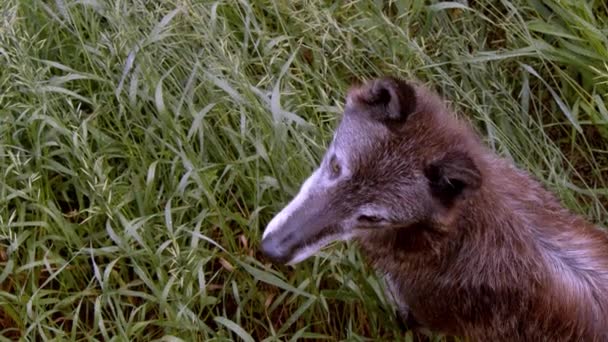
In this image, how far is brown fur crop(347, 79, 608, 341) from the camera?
11.5ft

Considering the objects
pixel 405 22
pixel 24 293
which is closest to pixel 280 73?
pixel 405 22

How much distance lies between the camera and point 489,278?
3621 mm

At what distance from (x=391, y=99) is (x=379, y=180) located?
27cm

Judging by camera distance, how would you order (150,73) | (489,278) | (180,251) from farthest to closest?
(150,73) → (180,251) → (489,278)

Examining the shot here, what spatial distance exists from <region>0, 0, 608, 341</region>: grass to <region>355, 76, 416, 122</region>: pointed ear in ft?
2.19

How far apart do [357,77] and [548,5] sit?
1018 mm

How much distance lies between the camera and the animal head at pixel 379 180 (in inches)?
131

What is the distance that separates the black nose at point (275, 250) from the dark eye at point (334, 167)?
29 centimetres

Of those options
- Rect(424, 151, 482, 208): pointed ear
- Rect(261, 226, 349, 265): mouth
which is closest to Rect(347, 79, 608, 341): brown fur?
Rect(424, 151, 482, 208): pointed ear

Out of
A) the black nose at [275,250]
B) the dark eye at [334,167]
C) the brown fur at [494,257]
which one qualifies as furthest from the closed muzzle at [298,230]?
the brown fur at [494,257]

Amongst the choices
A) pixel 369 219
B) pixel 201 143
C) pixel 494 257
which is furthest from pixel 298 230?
pixel 201 143

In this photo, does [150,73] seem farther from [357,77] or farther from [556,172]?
[556,172]

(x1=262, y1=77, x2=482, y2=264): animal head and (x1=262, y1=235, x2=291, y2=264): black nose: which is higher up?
(x1=262, y1=77, x2=482, y2=264): animal head

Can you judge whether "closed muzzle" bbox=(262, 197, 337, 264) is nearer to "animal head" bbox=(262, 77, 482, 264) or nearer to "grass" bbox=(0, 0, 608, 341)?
"animal head" bbox=(262, 77, 482, 264)
